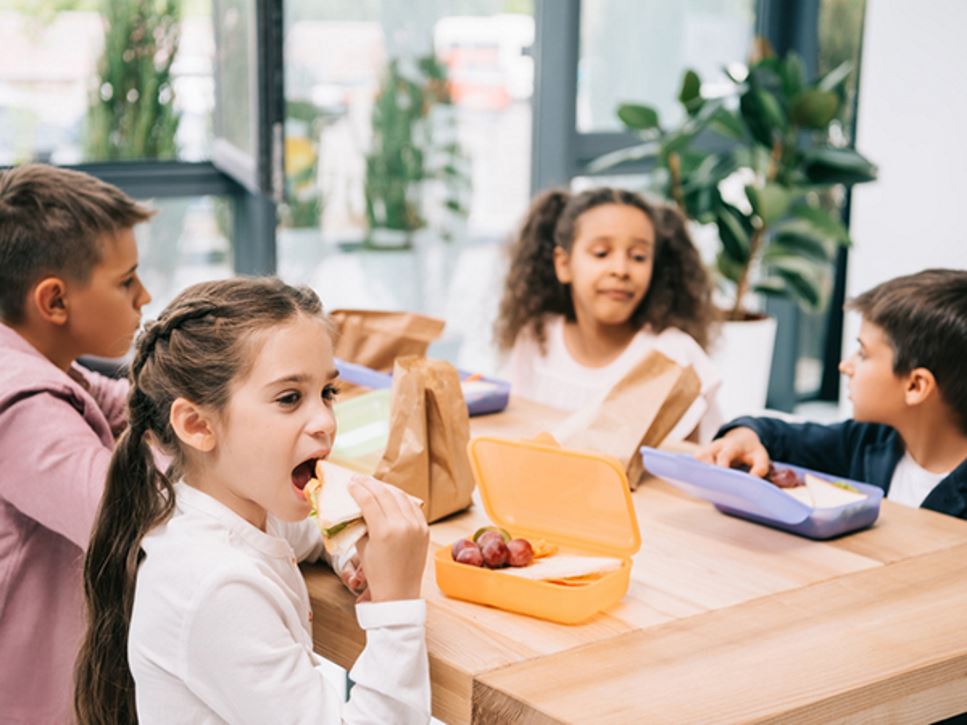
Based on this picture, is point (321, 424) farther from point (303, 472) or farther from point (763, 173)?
point (763, 173)

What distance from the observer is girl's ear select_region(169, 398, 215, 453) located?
129 cm

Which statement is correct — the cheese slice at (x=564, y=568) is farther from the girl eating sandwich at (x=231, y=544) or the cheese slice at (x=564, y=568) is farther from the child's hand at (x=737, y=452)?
the child's hand at (x=737, y=452)

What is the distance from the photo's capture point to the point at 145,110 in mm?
3656

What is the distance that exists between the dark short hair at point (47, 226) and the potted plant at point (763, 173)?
2.39 metres

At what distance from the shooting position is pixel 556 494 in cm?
149

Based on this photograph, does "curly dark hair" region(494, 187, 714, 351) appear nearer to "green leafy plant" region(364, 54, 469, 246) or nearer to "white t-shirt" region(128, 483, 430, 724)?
"green leafy plant" region(364, 54, 469, 246)

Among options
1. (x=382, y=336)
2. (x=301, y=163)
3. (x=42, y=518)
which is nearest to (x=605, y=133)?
(x=301, y=163)

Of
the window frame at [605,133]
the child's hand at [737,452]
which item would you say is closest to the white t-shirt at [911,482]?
the child's hand at [737,452]

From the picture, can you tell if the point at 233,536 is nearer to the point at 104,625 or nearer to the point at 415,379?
the point at 104,625

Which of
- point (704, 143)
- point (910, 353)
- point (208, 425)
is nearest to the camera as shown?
point (208, 425)

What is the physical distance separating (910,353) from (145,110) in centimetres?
244

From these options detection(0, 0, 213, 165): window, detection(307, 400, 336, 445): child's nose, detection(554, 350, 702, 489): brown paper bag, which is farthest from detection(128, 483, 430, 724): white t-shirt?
detection(0, 0, 213, 165): window

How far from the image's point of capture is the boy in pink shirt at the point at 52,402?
150cm

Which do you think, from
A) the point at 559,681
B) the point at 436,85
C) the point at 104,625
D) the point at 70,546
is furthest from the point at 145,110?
the point at 559,681
